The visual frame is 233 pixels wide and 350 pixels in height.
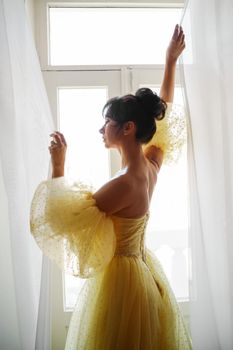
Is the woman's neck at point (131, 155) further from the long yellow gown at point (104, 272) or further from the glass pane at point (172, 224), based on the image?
the glass pane at point (172, 224)

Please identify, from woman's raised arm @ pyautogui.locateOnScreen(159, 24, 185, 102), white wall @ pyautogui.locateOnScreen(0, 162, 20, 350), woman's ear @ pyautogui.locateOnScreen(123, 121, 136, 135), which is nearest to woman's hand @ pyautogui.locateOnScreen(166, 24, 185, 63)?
woman's raised arm @ pyautogui.locateOnScreen(159, 24, 185, 102)

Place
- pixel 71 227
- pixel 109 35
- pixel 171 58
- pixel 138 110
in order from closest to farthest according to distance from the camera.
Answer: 1. pixel 71 227
2. pixel 138 110
3. pixel 171 58
4. pixel 109 35

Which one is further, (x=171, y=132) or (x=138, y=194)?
(x=171, y=132)

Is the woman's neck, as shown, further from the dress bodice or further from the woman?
the dress bodice

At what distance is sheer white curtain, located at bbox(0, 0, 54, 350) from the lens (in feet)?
2.53

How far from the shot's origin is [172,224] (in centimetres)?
133

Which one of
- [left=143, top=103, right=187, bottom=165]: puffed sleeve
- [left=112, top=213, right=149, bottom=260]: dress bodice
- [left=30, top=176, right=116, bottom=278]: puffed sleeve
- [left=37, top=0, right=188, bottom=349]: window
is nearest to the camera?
[left=30, top=176, right=116, bottom=278]: puffed sleeve

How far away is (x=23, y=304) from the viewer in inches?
31.6

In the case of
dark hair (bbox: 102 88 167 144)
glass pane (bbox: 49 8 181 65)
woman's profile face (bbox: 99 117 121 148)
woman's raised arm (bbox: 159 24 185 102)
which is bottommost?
woman's profile face (bbox: 99 117 121 148)

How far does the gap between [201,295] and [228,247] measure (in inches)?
6.3

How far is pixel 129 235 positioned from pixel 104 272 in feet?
0.41

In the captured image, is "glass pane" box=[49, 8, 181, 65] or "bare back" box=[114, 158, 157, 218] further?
"glass pane" box=[49, 8, 181, 65]

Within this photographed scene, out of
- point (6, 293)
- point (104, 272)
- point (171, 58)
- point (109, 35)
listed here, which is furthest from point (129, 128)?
point (109, 35)

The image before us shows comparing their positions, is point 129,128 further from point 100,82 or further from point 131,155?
point 100,82
